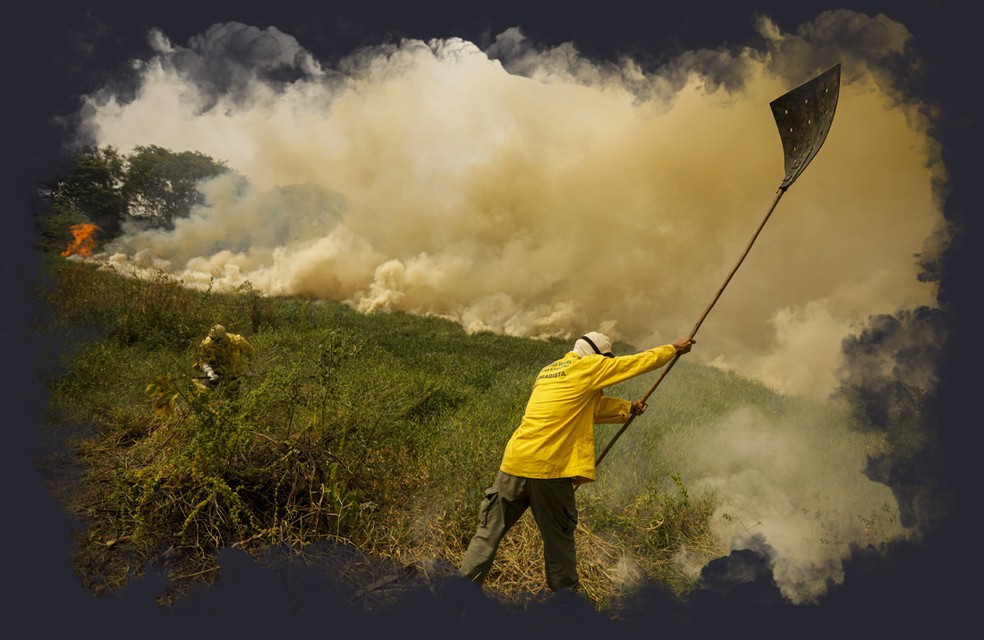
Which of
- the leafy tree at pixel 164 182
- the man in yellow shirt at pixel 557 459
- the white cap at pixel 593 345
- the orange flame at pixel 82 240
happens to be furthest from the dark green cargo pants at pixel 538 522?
the leafy tree at pixel 164 182

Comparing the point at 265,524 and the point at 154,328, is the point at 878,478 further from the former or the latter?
the point at 154,328

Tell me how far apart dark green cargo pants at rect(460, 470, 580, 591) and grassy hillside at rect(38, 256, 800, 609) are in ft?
1.60

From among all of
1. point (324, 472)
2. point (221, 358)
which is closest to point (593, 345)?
point (324, 472)

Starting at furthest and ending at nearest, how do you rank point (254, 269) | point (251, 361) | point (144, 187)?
1. point (144, 187)
2. point (254, 269)
3. point (251, 361)

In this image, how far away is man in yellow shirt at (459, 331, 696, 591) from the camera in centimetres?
409

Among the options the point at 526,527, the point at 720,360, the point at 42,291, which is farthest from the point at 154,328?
the point at 720,360

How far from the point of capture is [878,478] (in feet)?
21.3

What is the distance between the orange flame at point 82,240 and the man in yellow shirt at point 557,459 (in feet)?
55.4

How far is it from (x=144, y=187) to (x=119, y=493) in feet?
55.5

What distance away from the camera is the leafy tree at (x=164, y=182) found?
18406 millimetres

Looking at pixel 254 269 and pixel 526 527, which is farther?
pixel 254 269

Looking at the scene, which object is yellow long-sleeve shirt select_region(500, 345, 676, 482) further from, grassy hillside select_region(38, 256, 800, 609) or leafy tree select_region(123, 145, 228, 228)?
leafy tree select_region(123, 145, 228, 228)

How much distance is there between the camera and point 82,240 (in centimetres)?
1695

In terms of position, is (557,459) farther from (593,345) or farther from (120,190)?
(120,190)
